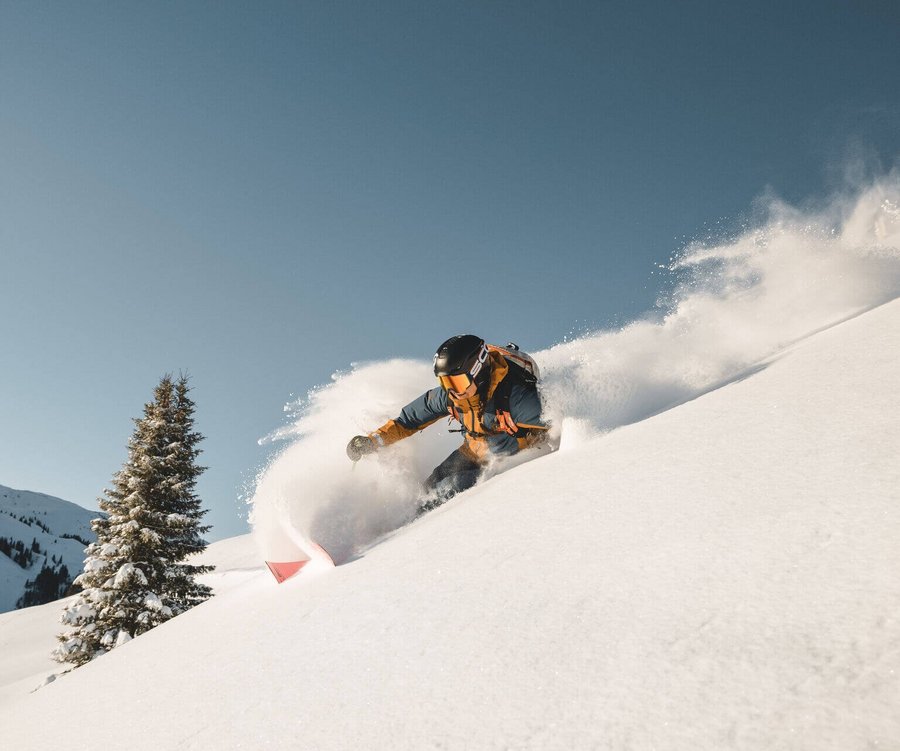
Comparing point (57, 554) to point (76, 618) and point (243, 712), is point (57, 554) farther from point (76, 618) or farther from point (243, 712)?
point (243, 712)

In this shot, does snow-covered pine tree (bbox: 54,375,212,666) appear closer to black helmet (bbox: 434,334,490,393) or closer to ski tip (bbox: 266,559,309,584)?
ski tip (bbox: 266,559,309,584)

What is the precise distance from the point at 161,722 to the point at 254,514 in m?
3.18

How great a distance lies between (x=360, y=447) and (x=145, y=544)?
32.2ft

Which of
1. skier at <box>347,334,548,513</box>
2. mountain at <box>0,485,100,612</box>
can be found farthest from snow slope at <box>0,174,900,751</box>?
mountain at <box>0,485,100,612</box>

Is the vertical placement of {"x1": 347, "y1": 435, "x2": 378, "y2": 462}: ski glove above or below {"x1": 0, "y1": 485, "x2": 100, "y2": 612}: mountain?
below

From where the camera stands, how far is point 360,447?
563cm

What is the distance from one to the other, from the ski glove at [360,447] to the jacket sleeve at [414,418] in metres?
0.08

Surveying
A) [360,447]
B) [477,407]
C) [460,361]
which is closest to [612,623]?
[460,361]

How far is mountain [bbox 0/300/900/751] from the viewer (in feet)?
4.10

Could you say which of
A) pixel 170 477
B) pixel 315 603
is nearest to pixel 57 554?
pixel 170 477

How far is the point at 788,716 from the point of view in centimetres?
112

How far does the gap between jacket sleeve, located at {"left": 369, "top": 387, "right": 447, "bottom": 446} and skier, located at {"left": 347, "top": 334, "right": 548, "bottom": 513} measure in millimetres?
12

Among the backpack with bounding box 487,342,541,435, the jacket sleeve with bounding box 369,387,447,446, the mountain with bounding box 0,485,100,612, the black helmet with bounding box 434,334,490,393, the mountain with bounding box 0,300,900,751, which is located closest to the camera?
the mountain with bounding box 0,300,900,751

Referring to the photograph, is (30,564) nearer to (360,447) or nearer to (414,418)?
(360,447)
